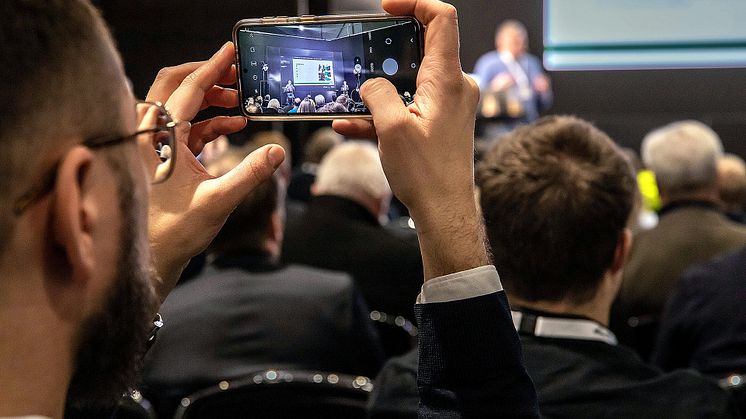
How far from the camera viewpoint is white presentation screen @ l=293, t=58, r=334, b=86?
1.13 meters

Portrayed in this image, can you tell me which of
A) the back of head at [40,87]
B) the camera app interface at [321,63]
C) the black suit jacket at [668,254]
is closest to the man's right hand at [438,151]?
the camera app interface at [321,63]

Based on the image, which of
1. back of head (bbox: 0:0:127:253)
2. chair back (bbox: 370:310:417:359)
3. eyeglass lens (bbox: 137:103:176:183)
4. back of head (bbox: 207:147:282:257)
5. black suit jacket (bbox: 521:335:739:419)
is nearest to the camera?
back of head (bbox: 0:0:127:253)

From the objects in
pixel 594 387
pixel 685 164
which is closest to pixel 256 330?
pixel 594 387

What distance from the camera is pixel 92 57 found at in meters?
0.78

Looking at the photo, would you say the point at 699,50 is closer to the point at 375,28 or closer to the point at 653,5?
the point at 653,5

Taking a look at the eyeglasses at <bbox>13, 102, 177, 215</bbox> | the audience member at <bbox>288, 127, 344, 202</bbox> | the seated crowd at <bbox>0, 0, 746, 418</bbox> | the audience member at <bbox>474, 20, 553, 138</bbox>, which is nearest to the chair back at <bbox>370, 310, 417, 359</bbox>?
the seated crowd at <bbox>0, 0, 746, 418</bbox>

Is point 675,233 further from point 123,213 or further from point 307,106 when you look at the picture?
point 123,213

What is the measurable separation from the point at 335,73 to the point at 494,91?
804 centimetres

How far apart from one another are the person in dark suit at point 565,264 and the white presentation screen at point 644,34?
26.9 ft

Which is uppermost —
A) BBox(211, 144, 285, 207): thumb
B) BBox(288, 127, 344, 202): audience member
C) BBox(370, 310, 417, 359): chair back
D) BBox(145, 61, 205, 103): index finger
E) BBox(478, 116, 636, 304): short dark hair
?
BBox(145, 61, 205, 103): index finger

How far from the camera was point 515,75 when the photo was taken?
9328 millimetres

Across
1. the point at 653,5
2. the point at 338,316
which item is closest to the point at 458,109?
the point at 338,316

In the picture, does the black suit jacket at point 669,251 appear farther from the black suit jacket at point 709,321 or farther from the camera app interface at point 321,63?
the camera app interface at point 321,63

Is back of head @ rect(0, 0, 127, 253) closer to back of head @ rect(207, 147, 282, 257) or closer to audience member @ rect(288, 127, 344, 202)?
back of head @ rect(207, 147, 282, 257)
